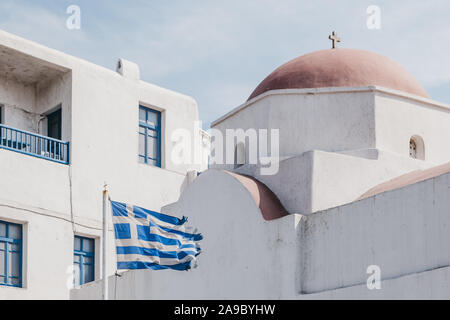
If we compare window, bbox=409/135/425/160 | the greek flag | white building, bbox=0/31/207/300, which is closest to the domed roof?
window, bbox=409/135/425/160

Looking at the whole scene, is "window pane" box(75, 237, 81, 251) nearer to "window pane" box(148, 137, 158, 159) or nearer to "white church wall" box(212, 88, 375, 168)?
"window pane" box(148, 137, 158, 159)

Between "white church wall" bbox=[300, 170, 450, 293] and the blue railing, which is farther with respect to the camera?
the blue railing

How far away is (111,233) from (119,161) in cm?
174

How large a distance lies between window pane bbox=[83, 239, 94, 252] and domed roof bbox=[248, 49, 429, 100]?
5.03m

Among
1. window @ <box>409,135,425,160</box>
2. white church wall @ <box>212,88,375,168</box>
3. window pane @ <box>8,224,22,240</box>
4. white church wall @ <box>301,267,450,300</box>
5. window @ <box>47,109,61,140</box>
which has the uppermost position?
window @ <box>47,109,61,140</box>

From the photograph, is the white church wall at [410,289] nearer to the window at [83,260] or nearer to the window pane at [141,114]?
the window at [83,260]

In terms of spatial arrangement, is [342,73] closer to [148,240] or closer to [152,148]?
[148,240]

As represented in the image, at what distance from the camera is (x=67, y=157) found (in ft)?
68.6

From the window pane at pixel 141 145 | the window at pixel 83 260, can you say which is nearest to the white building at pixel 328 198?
the window at pixel 83 260

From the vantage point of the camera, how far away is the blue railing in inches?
801

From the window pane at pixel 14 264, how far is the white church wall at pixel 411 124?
734 centimetres

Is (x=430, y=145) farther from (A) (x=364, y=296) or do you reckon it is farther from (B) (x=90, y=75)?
(B) (x=90, y=75)

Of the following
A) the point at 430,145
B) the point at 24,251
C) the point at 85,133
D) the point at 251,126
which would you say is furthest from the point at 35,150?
the point at 430,145
